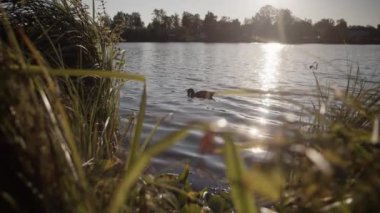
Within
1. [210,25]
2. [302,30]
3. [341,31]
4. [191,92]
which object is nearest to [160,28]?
[210,25]

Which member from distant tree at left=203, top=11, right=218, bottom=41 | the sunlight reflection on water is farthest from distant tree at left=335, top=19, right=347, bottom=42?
distant tree at left=203, top=11, right=218, bottom=41

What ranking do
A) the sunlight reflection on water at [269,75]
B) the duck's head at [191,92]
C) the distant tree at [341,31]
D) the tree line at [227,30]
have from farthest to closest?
the tree line at [227,30]
the sunlight reflection on water at [269,75]
the duck's head at [191,92]
the distant tree at [341,31]

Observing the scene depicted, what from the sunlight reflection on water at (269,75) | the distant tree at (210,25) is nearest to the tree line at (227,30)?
the distant tree at (210,25)

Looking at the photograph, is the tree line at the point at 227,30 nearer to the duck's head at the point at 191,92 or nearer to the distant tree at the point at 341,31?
the distant tree at the point at 341,31

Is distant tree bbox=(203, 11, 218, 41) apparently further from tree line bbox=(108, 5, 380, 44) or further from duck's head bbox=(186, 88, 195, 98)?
duck's head bbox=(186, 88, 195, 98)

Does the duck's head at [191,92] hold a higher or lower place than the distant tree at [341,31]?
lower

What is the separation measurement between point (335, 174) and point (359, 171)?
0.23 metres

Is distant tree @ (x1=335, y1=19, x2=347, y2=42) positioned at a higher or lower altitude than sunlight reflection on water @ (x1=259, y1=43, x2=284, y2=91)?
higher

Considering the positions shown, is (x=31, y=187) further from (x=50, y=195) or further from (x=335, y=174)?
(x=335, y=174)

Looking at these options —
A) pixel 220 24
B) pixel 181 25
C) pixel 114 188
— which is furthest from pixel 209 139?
pixel 181 25

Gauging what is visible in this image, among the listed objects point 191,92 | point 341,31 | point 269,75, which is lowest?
point 269,75

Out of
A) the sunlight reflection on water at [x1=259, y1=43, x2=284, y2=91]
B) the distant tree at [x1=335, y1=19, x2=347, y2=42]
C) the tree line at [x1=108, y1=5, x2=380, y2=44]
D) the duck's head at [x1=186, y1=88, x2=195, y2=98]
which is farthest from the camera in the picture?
the tree line at [x1=108, y1=5, x2=380, y2=44]

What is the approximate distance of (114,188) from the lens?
1.17 meters

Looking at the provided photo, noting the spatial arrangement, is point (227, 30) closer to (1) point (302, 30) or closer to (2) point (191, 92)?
(1) point (302, 30)
